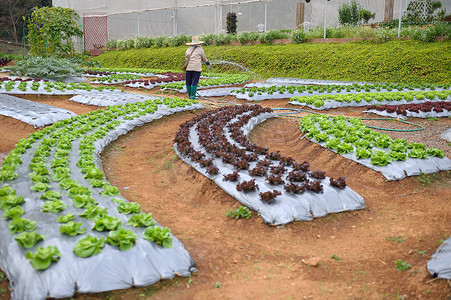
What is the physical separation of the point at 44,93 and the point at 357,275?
1286 centimetres

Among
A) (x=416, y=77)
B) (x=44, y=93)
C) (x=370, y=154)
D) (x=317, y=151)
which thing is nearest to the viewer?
(x=370, y=154)

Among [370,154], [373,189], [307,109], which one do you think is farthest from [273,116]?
[373,189]

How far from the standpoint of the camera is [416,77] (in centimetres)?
1680

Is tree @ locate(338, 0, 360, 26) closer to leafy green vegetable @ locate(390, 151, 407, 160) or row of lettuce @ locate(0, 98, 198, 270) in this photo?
leafy green vegetable @ locate(390, 151, 407, 160)

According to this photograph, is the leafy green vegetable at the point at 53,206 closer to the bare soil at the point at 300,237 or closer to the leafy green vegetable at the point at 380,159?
the bare soil at the point at 300,237

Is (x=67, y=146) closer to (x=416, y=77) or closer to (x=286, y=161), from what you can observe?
(x=286, y=161)

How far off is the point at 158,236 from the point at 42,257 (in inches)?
43.7

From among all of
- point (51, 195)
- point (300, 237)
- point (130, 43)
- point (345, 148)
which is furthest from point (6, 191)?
point (130, 43)

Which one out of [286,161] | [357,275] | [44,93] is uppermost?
[44,93]

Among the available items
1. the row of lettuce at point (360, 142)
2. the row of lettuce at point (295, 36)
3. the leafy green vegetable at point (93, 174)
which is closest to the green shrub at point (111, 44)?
the row of lettuce at point (295, 36)

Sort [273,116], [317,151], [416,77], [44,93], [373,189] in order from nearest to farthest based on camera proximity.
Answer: [373,189], [317,151], [273,116], [44,93], [416,77]

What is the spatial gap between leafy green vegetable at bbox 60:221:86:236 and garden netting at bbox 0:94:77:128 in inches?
256

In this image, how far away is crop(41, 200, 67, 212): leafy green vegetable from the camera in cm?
448

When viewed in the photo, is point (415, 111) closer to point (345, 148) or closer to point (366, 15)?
point (345, 148)
